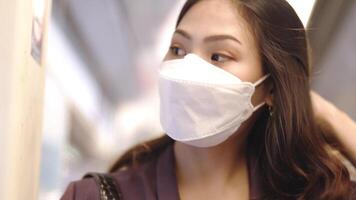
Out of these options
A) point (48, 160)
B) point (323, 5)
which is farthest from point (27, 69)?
point (48, 160)

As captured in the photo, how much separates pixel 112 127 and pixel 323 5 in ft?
9.18

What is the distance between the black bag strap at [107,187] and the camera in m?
1.33

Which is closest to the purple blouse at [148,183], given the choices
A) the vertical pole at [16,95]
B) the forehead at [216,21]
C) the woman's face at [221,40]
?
the vertical pole at [16,95]

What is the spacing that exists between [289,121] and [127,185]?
17.7 inches

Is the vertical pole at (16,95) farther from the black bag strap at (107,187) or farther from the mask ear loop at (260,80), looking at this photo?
the mask ear loop at (260,80)

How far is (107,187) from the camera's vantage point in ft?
4.43

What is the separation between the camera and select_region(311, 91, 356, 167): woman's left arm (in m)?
1.58

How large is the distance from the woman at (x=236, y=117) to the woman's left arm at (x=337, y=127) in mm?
75

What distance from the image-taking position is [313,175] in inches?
55.6

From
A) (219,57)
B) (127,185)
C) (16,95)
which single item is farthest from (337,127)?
(16,95)

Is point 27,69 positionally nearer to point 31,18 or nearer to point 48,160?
point 31,18

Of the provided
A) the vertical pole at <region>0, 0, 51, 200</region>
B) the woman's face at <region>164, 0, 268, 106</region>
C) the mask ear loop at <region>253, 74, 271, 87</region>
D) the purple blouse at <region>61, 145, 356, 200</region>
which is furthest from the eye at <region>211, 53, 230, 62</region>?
the vertical pole at <region>0, 0, 51, 200</region>

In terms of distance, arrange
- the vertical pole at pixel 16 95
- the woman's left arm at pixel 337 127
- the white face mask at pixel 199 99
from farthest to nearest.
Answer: the woman's left arm at pixel 337 127
the white face mask at pixel 199 99
the vertical pole at pixel 16 95

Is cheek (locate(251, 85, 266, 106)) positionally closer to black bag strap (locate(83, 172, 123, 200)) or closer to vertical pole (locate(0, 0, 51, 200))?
black bag strap (locate(83, 172, 123, 200))
